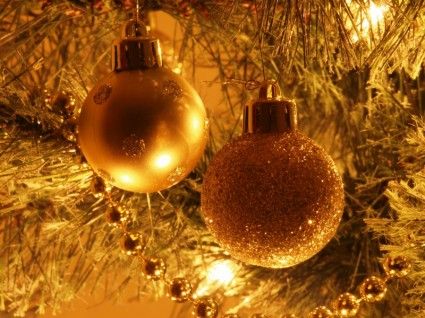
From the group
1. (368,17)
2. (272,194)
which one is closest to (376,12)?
(368,17)

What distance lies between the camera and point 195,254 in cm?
60

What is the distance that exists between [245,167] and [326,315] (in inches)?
6.7

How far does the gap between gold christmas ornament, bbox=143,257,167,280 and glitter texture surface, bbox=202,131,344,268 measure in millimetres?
114

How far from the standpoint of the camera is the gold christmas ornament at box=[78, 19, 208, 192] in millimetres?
388

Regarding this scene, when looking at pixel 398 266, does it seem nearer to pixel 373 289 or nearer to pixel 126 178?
pixel 373 289

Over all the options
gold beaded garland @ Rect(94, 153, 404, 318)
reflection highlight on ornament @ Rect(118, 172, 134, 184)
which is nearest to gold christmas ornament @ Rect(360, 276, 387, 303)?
gold beaded garland @ Rect(94, 153, 404, 318)

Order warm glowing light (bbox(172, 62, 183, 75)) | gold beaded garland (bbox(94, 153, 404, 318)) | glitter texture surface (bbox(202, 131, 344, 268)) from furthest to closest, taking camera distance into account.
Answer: warm glowing light (bbox(172, 62, 183, 75)) → gold beaded garland (bbox(94, 153, 404, 318)) → glitter texture surface (bbox(202, 131, 344, 268))

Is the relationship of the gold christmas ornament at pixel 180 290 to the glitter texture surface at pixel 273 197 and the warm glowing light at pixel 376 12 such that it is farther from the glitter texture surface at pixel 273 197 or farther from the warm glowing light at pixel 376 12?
the warm glowing light at pixel 376 12

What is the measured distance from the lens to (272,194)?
0.38 m

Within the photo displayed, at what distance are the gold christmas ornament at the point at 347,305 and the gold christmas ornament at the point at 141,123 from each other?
6.7 inches

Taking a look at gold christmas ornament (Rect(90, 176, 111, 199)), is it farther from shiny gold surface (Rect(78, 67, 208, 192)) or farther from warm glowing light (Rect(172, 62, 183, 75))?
warm glowing light (Rect(172, 62, 183, 75))

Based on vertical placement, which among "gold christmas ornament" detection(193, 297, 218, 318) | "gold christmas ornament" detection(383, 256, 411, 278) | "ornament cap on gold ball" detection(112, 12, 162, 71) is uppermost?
"ornament cap on gold ball" detection(112, 12, 162, 71)

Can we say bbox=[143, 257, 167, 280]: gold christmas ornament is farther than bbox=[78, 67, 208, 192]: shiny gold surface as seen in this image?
Yes

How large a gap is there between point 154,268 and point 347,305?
152 mm
